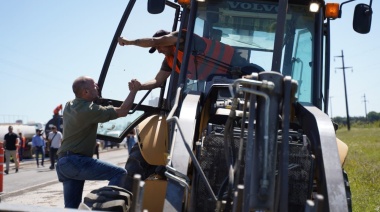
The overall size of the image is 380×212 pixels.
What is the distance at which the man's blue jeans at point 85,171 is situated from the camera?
20.5ft

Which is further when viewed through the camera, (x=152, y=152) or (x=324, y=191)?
(x=152, y=152)

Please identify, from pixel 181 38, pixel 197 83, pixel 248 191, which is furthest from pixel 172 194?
pixel 181 38

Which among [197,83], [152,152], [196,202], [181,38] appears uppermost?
[181,38]

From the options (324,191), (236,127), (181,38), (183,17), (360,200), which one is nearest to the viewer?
(324,191)

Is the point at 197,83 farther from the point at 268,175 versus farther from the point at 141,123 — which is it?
the point at 268,175

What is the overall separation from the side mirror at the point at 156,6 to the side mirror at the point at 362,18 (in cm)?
206

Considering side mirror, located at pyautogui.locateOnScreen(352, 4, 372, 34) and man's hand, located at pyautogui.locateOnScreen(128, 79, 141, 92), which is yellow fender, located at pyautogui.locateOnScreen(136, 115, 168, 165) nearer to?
man's hand, located at pyautogui.locateOnScreen(128, 79, 141, 92)

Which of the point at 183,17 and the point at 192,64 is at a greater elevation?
the point at 183,17

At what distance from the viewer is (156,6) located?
7.05 meters

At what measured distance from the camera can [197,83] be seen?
6.70 metres

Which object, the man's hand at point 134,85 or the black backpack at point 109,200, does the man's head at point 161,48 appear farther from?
the black backpack at point 109,200

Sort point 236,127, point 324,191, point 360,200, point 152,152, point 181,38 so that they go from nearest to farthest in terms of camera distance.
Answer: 1. point 324,191
2. point 236,127
3. point 152,152
4. point 181,38
5. point 360,200

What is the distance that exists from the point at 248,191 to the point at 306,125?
1457 mm

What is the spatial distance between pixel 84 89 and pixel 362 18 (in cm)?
304
